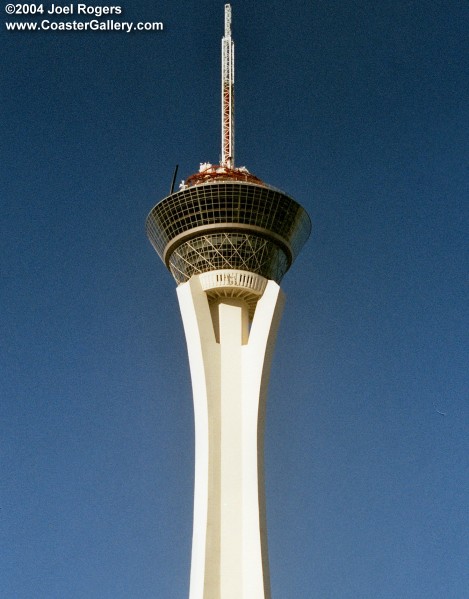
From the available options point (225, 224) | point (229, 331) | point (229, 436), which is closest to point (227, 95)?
point (225, 224)

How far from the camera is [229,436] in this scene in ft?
194

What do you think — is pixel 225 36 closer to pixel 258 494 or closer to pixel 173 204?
pixel 173 204

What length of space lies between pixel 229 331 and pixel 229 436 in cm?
854

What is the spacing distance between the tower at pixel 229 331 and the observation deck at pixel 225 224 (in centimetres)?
8

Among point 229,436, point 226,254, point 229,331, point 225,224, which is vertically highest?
point 225,224

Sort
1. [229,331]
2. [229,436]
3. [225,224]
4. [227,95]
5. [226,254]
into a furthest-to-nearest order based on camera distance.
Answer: [227,95]
[225,224]
[226,254]
[229,331]
[229,436]

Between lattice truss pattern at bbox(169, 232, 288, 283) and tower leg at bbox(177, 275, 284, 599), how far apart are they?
1569 mm

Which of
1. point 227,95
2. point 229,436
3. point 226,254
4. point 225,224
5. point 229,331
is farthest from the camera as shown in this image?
point 227,95

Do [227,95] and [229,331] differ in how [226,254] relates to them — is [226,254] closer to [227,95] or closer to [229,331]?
[229,331]

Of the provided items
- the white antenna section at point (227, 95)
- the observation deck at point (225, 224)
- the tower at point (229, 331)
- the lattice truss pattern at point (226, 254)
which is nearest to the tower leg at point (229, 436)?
the tower at point (229, 331)

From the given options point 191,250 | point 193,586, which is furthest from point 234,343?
point 193,586

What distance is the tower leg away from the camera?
54719 millimetres

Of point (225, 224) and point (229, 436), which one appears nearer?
point (229, 436)

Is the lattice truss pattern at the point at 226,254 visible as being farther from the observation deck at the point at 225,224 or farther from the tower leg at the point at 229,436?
the tower leg at the point at 229,436
